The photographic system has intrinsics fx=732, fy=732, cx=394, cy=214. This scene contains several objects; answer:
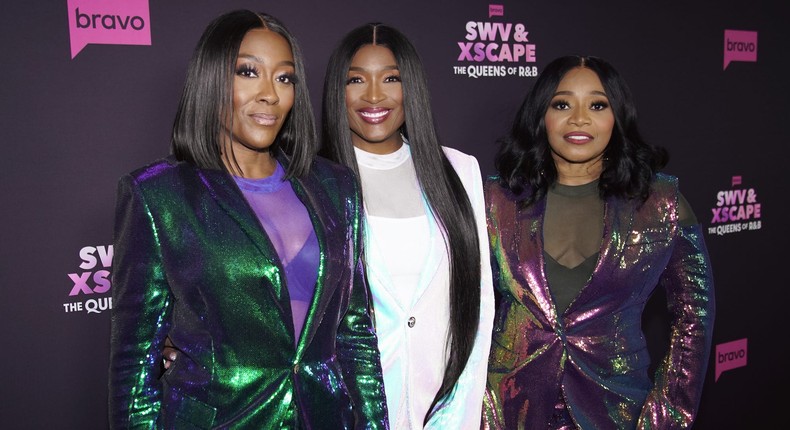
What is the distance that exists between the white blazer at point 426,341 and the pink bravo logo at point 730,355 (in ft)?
7.59

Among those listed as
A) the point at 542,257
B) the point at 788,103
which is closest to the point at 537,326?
the point at 542,257

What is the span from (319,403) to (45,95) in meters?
1.28

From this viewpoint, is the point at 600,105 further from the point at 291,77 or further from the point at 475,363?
the point at 291,77

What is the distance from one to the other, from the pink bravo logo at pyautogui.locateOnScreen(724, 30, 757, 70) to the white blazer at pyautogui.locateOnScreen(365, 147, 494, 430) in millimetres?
2302

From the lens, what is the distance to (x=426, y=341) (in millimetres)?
2031

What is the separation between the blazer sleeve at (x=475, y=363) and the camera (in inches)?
80.5

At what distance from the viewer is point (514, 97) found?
120 inches

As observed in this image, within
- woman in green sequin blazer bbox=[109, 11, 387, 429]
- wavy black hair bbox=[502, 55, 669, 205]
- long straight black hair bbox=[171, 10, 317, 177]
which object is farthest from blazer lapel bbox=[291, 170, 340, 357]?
wavy black hair bbox=[502, 55, 669, 205]

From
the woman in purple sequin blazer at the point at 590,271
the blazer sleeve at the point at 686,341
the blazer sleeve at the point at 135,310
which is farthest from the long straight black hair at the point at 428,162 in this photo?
the blazer sleeve at the point at 135,310

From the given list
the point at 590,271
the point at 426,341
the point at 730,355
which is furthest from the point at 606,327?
the point at 730,355

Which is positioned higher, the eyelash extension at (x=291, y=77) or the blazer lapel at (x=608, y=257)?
the eyelash extension at (x=291, y=77)

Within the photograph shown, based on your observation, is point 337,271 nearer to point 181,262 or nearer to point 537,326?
point 181,262

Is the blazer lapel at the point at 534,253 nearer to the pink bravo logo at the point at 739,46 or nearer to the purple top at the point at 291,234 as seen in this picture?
the purple top at the point at 291,234

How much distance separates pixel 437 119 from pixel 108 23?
124cm
